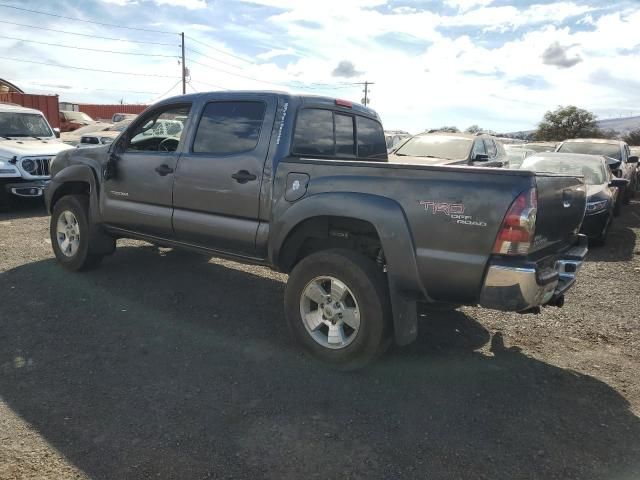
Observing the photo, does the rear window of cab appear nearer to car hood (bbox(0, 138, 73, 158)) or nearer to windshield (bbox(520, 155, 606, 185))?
windshield (bbox(520, 155, 606, 185))

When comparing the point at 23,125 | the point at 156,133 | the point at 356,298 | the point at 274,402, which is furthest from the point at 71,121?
the point at 274,402

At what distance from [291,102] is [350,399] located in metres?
2.36

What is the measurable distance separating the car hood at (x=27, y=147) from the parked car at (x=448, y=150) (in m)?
6.54

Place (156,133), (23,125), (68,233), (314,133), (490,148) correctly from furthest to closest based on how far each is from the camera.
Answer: (490,148), (23,125), (68,233), (156,133), (314,133)

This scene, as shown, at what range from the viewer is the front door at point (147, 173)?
4688mm

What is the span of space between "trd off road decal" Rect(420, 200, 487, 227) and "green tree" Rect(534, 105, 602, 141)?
49166 millimetres

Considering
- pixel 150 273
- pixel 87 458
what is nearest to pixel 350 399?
pixel 87 458

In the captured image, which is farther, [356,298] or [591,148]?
[591,148]

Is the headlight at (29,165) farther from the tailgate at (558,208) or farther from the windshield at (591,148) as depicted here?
the windshield at (591,148)

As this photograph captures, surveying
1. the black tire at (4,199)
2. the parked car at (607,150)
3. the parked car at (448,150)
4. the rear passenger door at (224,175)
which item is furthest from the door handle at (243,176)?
the parked car at (607,150)

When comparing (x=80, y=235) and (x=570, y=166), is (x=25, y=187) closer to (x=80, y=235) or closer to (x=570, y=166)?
(x=80, y=235)

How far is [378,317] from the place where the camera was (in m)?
3.39

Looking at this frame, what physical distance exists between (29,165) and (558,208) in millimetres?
9386

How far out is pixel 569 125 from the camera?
47.4m
